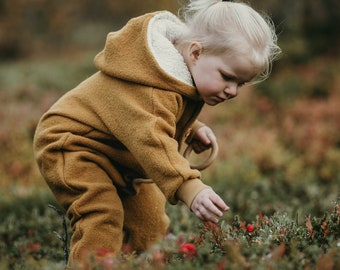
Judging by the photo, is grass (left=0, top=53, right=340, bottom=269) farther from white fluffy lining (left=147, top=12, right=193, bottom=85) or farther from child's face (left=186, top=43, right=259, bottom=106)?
white fluffy lining (left=147, top=12, right=193, bottom=85)

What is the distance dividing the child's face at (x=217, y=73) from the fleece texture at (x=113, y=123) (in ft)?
0.19

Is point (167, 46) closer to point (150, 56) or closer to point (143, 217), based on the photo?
point (150, 56)

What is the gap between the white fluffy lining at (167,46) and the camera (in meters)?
2.84

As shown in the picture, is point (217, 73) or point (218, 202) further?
point (217, 73)

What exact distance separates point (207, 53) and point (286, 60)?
11.2m

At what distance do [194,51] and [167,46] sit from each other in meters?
0.17

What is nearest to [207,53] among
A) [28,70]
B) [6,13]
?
[28,70]

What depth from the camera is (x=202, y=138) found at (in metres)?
3.38

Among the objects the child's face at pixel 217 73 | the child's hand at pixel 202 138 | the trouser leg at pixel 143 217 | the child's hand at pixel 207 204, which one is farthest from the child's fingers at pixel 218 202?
the trouser leg at pixel 143 217

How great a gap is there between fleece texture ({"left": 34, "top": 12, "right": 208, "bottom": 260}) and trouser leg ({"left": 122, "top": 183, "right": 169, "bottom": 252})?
7.4 inches

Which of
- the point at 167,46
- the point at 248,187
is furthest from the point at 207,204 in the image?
the point at 248,187

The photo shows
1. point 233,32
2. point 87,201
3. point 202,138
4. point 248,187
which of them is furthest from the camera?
point 248,187

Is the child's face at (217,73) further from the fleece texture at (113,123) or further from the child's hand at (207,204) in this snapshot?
the child's hand at (207,204)

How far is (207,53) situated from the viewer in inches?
111
